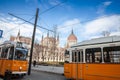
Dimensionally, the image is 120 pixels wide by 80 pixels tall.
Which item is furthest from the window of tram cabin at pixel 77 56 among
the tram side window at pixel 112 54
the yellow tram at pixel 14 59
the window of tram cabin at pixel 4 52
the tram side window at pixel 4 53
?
the tram side window at pixel 4 53

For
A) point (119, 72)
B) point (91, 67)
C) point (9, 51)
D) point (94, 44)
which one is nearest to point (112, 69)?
point (119, 72)

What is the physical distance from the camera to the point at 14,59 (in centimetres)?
1134

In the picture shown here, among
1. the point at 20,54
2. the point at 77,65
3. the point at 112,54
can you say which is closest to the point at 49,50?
the point at 20,54

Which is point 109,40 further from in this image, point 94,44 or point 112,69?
point 112,69

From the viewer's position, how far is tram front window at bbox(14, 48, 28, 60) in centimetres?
1162

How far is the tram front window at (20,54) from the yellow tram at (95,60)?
4.13 meters

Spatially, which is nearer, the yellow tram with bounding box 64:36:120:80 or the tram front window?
the yellow tram with bounding box 64:36:120:80

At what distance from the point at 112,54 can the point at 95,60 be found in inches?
58.3

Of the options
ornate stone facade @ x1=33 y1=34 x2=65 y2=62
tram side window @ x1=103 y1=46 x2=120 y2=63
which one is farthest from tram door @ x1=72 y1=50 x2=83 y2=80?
ornate stone facade @ x1=33 y1=34 x2=65 y2=62

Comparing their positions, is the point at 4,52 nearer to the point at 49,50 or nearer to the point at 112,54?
the point at 112,54

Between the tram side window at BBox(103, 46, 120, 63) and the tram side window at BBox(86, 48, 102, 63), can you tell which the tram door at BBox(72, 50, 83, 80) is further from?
the tram side window at BBox(103, 46, 120, 63)

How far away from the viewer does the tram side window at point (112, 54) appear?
8.95 meters

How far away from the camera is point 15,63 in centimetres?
1134

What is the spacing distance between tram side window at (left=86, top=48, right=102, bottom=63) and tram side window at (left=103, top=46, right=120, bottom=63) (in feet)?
1.68
